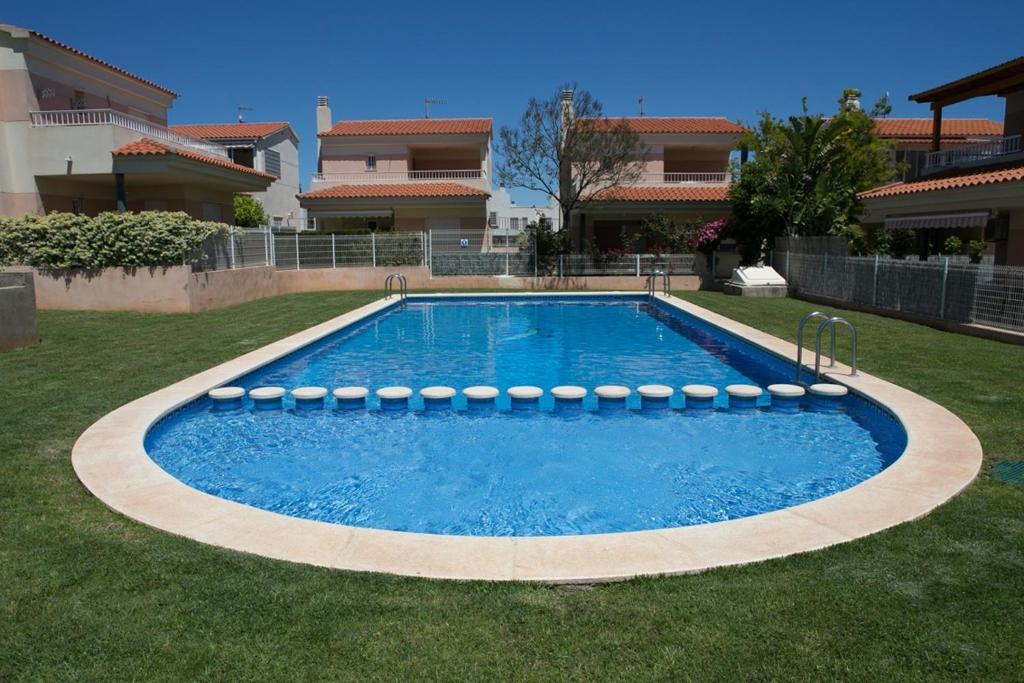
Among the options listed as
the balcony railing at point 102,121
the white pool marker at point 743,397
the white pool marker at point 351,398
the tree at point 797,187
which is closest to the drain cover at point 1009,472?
the white pool marker at point 743,397

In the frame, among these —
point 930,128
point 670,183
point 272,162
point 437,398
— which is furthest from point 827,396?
point 272,162

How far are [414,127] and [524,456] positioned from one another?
31.8m

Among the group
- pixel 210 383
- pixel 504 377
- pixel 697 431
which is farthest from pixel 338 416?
pixel 697 431

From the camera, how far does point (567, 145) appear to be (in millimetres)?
27016

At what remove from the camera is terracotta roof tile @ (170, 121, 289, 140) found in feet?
127

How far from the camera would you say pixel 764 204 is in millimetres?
24391

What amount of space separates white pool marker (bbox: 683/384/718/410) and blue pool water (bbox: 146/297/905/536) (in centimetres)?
21

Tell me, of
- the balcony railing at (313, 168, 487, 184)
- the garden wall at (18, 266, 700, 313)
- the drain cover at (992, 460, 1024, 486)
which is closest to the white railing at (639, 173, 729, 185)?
the balcony railing at (313, 168, 487, 184)

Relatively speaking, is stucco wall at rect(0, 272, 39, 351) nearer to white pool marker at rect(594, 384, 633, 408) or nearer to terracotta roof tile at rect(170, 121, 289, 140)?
white pool marker at rect(594, 384, 633, 408)

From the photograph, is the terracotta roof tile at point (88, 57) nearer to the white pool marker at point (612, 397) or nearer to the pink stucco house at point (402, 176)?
the pink stucco house at point (402, 176)

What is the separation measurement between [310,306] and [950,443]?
1654 cm

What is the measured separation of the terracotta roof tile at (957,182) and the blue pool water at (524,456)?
29.1 ft

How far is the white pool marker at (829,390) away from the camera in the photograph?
361 inches

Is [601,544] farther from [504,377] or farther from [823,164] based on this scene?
[823,164]
